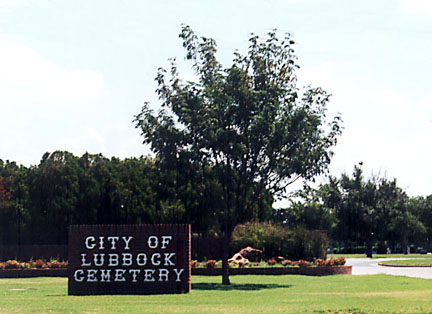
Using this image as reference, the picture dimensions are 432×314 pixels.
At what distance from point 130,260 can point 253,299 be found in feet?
17.1

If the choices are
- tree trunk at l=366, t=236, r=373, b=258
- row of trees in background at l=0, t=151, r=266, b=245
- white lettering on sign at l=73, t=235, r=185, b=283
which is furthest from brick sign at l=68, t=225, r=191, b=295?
tree trunk at l=366, t=236, r=373, b=258

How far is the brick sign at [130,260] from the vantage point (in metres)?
25.1

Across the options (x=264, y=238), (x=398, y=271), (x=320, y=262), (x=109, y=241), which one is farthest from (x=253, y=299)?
(x=264, y=238)

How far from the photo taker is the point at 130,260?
2533 cm

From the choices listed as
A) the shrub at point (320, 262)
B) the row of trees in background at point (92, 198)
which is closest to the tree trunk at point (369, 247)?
the row of trees in background at point (92, 198)

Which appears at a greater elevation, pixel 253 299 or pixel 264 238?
pixel 264 238

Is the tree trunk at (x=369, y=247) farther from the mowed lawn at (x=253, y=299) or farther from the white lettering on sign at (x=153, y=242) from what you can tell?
the white lettering on sign at (x=153, y=242)

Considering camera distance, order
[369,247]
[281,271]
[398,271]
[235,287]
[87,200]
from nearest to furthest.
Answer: [235,287] < [281,271] < [398,271] < [87,200] < [369,247]

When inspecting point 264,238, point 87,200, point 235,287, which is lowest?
point 235,287

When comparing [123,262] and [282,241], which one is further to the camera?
[282,241]

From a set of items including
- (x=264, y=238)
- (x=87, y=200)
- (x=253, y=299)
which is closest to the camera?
(x=253, y=299)

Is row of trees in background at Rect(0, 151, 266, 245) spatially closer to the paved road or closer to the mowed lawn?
the paved road

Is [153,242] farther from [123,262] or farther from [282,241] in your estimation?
[282,241]

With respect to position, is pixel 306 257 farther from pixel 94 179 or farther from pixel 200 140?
pixel 94 179
